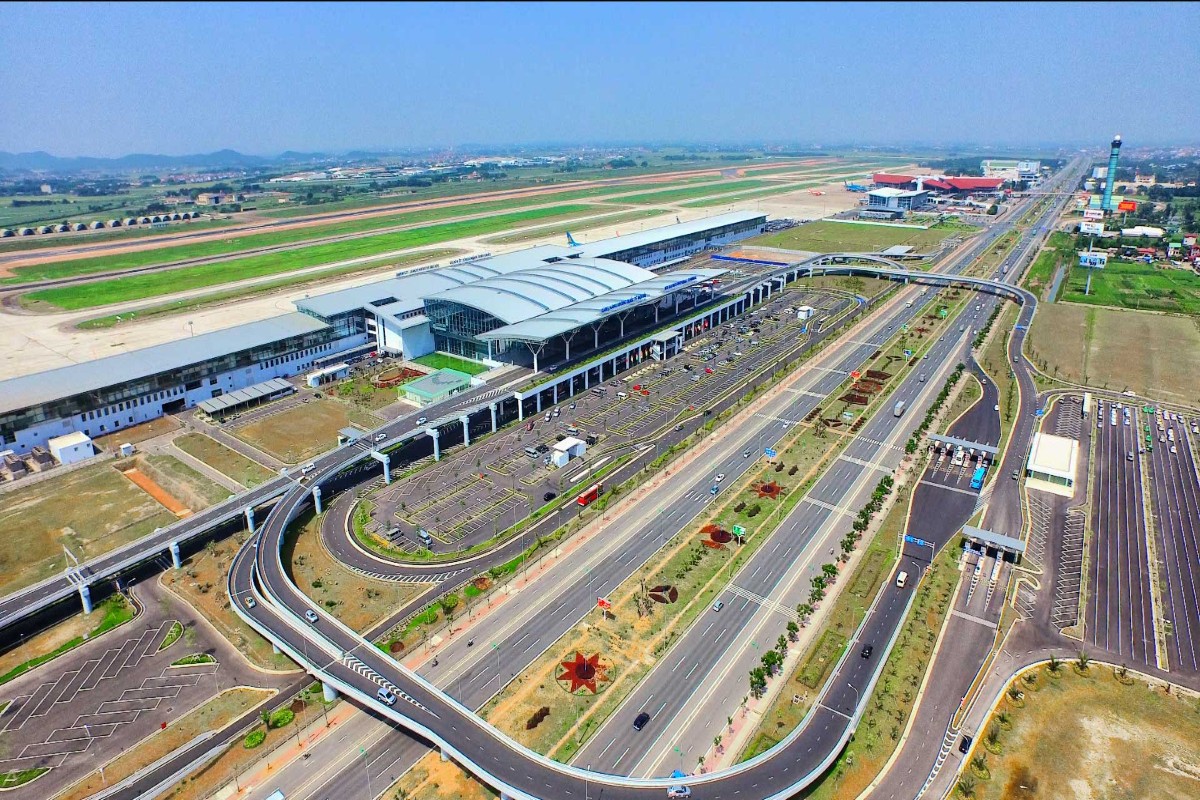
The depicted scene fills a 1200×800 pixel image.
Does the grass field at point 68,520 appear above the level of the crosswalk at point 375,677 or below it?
above

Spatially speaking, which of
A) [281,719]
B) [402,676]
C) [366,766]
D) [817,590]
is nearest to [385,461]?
[402,676]

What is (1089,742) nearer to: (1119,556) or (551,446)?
(1119,556)

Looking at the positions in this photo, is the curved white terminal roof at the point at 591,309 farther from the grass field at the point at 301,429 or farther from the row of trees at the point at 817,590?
the row of trees at the point at 817,590

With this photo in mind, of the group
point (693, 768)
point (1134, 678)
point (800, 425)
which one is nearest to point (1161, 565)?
point (1134, 678)

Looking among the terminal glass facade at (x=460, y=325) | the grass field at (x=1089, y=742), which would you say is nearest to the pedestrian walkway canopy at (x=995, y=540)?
the grass field at (x=1089, y=742)

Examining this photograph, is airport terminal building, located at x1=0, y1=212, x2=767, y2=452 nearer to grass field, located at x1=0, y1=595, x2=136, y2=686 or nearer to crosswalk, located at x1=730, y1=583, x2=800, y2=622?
grass field, located at x1=0, y1=595, x2=136, y2=686

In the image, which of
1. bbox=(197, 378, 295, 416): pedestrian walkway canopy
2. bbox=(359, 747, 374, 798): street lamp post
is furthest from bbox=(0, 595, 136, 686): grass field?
bbox=(197, 378, 295, 416): pedestrian walkway canopy

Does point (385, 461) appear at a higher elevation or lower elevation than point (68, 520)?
higher
